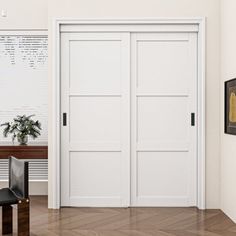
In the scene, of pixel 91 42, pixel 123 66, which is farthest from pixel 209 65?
pixel 91 42

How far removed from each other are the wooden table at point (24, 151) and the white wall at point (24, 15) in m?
1.58

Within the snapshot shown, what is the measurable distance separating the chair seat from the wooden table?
1.14 meters

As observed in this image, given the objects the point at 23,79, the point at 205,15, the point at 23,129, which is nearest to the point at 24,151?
the point at 23,129

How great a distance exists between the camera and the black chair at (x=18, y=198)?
333 cm

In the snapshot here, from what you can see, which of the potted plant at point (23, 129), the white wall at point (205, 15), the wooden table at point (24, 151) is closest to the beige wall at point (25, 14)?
the white wall at point (205, 15)

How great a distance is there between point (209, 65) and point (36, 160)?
2.53 meters

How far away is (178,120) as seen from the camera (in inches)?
184

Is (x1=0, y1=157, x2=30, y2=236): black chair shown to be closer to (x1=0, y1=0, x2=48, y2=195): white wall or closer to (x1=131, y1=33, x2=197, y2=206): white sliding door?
(x1=131, y1=33, x2=197, y2=206): white sliding door

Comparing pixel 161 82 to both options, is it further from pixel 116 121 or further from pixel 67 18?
pixel 67 18

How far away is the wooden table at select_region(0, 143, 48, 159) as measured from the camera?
480 cm

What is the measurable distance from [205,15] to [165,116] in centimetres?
124

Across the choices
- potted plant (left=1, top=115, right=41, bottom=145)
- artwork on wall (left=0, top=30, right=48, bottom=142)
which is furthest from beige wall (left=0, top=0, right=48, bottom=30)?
potted plant (left=1, top=115, right=41, bottom=145)

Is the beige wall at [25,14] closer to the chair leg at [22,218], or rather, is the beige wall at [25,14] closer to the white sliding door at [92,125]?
the white sliding door at [92,125]

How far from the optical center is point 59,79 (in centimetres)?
463
